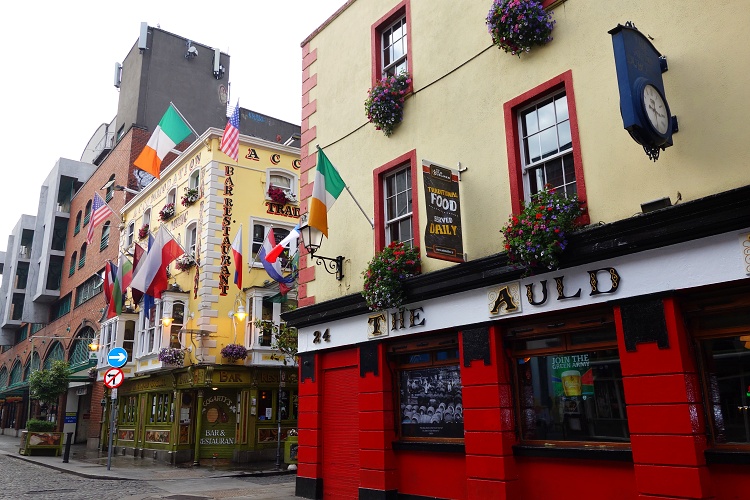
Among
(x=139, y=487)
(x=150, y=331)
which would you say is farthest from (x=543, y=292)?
(x=150, y=331)

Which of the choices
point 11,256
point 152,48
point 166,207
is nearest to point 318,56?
point 166,207

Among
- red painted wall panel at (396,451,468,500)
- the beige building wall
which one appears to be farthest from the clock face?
red painted wall panel at (396,451,468,500)

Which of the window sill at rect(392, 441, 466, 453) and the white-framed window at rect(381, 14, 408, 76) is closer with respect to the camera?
the window sill at rect(392, 441, 466, 453)

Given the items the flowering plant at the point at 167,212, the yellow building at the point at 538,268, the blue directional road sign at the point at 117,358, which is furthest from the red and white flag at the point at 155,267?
the yellow building at the point at 538,268

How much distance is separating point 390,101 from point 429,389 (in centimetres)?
560

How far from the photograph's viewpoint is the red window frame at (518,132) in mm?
Answer: 8547

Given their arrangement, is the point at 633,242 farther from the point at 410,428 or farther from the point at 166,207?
the point at 166,207

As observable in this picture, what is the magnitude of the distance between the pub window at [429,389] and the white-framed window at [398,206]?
208 centimetres

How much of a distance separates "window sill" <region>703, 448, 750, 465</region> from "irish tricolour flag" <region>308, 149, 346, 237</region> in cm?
721

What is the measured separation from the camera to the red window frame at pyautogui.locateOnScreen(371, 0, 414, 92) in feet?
40.1

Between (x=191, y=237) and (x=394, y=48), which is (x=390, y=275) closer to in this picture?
(x=394, y=48)

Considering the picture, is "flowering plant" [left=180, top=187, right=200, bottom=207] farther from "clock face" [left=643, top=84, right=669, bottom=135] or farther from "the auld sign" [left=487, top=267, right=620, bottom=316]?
"clock face" [left=643, top=84, right=669, bottom=135]

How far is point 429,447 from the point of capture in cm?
1030

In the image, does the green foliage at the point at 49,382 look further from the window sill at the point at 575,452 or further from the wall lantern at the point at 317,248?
the window sill at the point at 575,452
